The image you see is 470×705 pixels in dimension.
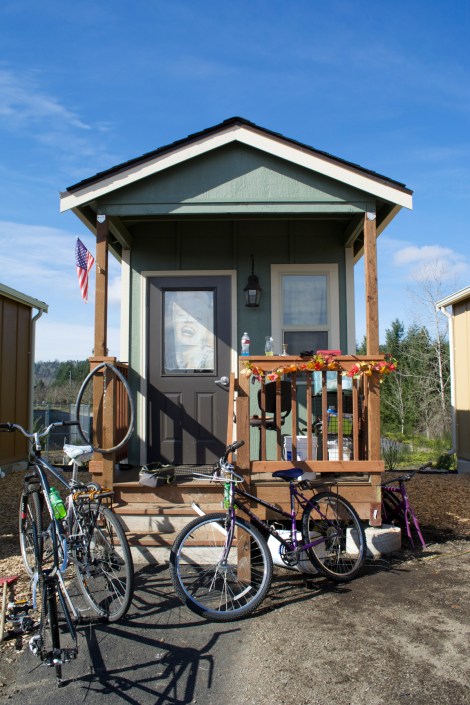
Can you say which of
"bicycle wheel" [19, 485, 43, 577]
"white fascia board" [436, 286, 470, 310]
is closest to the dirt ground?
"bicycle wheel" [19, 485, 43, 577]

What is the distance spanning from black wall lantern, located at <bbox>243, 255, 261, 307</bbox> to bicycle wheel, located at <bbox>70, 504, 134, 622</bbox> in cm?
306

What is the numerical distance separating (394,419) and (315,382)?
60.9 ft

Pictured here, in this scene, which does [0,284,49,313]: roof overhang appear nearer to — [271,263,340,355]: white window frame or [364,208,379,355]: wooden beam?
[271,263,340,355]: white window frame

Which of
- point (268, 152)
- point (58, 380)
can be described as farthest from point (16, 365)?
point (58, 380)

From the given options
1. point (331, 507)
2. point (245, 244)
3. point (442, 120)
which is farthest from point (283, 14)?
point (442, 120)

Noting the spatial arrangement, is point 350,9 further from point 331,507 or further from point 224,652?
point 224,652

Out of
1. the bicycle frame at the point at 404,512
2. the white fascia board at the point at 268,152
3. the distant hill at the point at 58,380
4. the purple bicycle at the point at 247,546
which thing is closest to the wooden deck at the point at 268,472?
the purple bicycle at the point at 247,546

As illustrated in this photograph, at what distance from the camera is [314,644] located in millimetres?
2959

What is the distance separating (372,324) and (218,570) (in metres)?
2.38

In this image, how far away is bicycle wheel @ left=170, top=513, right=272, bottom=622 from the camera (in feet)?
10.9

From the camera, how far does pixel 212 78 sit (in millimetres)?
7160

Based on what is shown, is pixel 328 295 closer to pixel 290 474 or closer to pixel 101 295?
pixel 101 295

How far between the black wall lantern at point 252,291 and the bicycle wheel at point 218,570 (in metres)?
2.62

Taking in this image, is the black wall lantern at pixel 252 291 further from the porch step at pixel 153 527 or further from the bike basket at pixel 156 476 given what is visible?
the porch step at pixel 153 527
